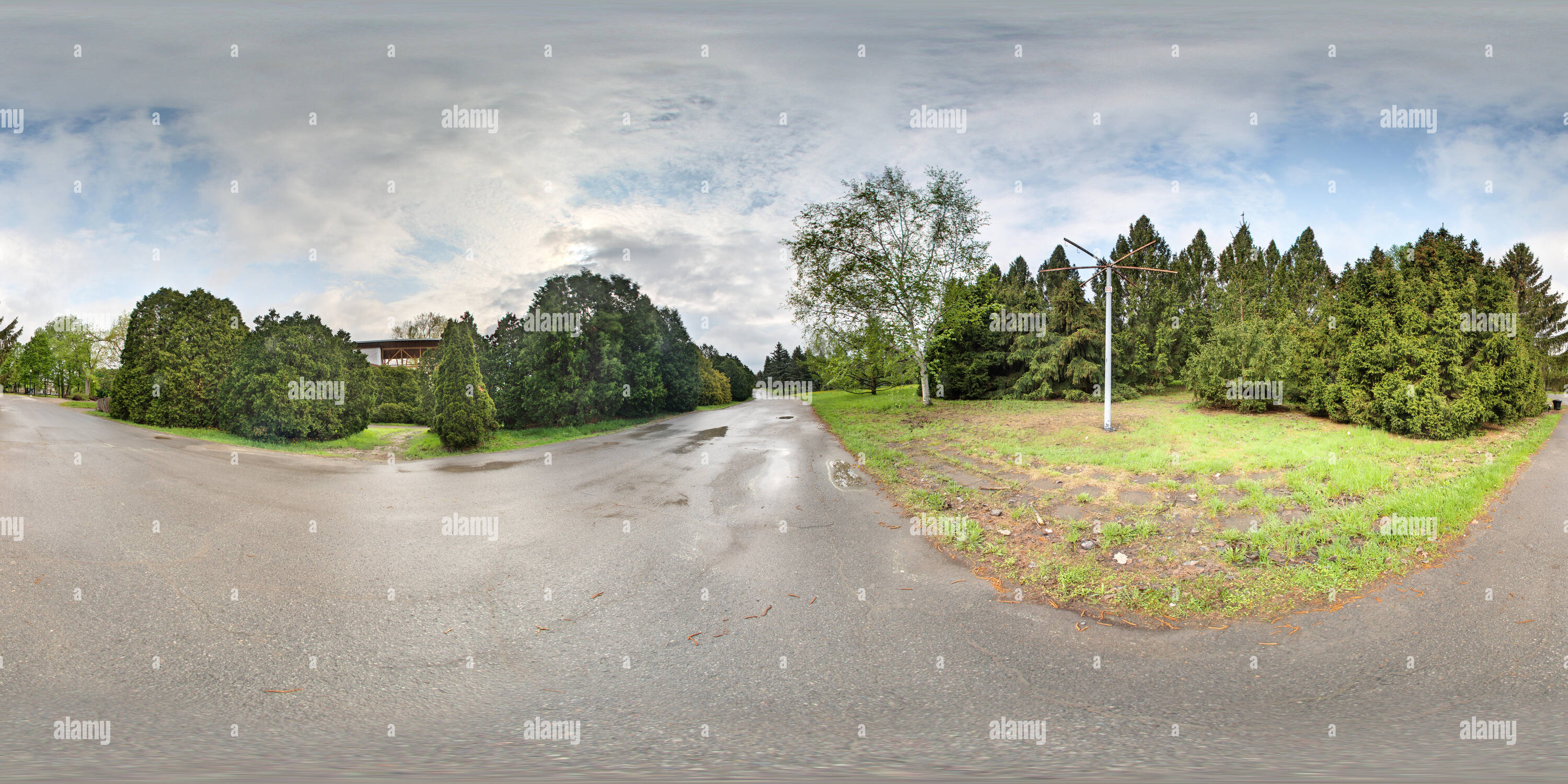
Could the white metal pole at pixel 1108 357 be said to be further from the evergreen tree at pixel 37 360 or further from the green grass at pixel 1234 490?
the evergreen tree at pixel 37 360

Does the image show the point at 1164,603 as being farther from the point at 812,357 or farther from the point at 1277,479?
the point at 812,357

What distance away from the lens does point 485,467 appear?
1121 centimetres

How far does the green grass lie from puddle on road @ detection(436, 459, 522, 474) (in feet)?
23.9

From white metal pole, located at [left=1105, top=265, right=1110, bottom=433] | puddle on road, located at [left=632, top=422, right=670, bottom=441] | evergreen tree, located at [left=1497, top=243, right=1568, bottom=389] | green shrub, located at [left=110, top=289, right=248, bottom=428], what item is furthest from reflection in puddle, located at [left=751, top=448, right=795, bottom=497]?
evergreen tree, located at [left=1497, top=243, right=1568, bottom=389]

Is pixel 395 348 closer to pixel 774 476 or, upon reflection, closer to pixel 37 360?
pixel 37 360

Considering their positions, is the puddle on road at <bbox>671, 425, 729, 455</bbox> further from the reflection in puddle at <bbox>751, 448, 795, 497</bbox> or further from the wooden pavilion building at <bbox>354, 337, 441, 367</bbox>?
the wooden pavilion building at <bbox>354, 337, 441, 367</bbox>

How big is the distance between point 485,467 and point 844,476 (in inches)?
283

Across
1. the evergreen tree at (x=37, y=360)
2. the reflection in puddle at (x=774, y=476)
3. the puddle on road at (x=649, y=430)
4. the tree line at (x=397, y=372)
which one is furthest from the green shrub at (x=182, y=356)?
the evergreen tree at (x=37, y=360)

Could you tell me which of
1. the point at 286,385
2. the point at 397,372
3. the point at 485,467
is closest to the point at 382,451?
the point at 286,385

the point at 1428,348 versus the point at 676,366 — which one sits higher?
the point at 676,366

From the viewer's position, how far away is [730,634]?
372 centimetres

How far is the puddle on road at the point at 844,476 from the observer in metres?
8.60

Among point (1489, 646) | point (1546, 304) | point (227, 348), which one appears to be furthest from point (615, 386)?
point (1546, 304)

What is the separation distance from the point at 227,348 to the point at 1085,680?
2402 centimetres
